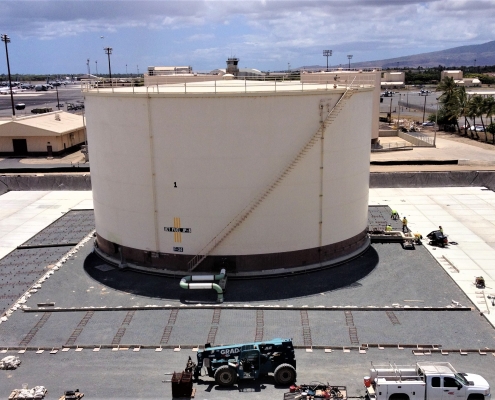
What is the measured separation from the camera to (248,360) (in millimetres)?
18719

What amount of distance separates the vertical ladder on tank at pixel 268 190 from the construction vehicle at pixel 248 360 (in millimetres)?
8872

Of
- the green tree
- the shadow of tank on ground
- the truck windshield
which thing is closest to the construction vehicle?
the truck windshield

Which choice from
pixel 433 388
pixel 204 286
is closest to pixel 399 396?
pixel 433 388

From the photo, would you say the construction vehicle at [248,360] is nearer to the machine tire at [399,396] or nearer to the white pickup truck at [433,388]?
the white pickup truck at [433,388]

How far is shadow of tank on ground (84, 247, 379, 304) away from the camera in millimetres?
25734

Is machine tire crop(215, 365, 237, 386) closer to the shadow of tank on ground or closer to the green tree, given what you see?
the shadow of tank on ground

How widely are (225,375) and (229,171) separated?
35.9 feet

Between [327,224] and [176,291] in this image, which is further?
[327,224]

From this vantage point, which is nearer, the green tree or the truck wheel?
the truck wheel

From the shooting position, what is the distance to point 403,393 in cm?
1708

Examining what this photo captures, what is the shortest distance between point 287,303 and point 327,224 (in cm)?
573

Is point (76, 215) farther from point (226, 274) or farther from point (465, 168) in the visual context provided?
point (465, 168)

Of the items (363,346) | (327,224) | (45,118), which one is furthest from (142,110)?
(45,118)

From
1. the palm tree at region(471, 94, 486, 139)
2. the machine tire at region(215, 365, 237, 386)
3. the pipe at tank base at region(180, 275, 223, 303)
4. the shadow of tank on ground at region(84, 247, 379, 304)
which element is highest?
the palm tree at region(471, 94, 486, 139)
